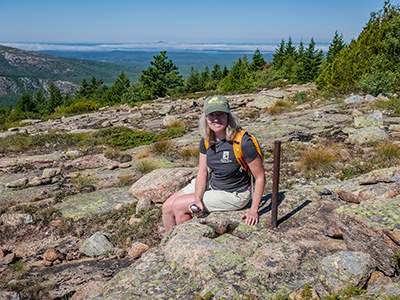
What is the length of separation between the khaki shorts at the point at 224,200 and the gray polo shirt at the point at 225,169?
2.7 inches

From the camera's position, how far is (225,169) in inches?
165

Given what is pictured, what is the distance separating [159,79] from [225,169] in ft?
161

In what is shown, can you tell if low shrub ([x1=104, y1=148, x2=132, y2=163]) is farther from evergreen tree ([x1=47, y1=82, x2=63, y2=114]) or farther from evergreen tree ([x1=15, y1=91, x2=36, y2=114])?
evergreen tree ([x1=15, y1=91, x2=36, y2=114])

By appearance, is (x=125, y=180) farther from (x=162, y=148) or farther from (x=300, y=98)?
(x=300, y=98)

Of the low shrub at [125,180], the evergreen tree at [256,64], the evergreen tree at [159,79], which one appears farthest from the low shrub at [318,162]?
the evergreen tree at [256,64]

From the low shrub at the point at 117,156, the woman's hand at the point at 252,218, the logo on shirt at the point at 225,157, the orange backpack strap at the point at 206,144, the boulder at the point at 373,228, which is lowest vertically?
the low shrub at the point at 117,156

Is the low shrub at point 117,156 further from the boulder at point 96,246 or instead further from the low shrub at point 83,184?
the boulder at point 96,246

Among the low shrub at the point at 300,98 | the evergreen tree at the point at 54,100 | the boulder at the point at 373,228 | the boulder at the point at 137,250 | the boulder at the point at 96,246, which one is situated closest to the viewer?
the boulder at the point at 373,228

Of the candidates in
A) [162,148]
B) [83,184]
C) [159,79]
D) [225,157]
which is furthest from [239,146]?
[159,79]

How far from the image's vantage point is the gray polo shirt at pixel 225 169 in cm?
410

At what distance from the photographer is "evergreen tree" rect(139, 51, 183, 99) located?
162 ft

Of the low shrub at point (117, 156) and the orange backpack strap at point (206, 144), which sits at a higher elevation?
the orange backpack strap at point (206, 144)

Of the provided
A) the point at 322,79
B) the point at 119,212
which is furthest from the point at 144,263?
the point at 322,79

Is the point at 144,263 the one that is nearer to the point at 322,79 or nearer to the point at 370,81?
the point at 370,81
